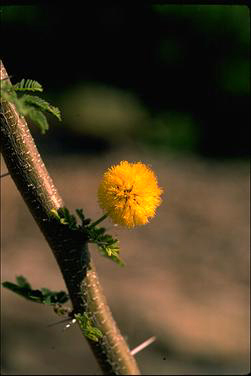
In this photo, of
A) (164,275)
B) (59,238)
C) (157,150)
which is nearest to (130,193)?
(59,238)

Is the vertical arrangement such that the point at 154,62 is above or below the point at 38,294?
above

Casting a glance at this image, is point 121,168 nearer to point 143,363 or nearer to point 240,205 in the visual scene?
point 143,363

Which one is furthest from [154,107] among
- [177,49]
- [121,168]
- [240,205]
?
[121,168]

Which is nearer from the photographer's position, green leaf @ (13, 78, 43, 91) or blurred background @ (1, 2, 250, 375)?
green leaf @ (13, 78, 43, 91)

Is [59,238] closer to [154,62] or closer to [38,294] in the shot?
[38,294]

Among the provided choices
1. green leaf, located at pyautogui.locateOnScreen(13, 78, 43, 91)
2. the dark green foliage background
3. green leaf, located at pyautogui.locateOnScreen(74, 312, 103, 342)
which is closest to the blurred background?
the dark green foliage background

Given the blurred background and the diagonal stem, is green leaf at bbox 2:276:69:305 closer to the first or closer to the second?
the diagonal stem

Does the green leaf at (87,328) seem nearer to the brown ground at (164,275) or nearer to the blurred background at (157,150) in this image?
the brown ground at (164,275)

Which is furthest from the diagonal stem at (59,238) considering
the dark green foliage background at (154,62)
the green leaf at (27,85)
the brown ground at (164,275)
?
the dark green foliage background at (154,62)
